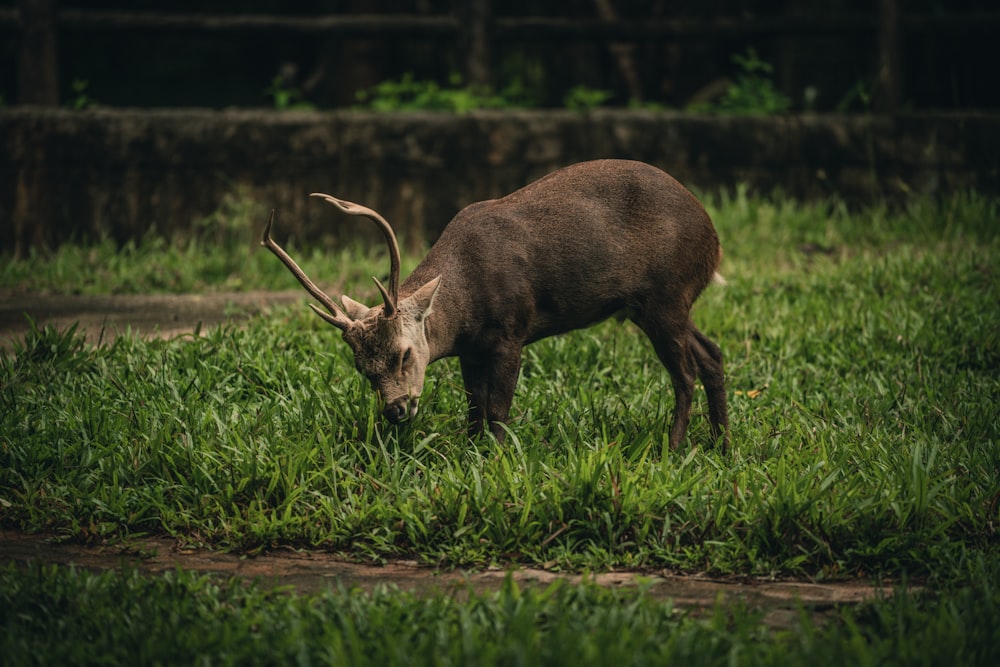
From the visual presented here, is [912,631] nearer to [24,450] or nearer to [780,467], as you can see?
[780,467]

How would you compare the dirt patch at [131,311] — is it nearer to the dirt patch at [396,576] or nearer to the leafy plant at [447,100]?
the dirt patch at [396,576]

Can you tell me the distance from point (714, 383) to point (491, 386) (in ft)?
3.06

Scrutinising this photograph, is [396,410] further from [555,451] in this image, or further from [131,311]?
[131,311]

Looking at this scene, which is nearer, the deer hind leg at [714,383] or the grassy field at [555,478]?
the grassy field at [555,478]

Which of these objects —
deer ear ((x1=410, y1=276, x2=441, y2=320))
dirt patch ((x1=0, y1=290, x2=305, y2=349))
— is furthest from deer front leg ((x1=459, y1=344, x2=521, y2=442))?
dirt patch ((x1=0, y1=290, x2=305, y2=349))

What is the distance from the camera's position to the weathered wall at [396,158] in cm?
770

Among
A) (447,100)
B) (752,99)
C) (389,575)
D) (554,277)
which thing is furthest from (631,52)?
(389,575)

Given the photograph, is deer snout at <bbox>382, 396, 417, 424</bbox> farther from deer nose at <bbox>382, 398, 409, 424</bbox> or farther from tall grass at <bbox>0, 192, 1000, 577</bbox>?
tall grass at <bbox>0, 192, 1000, 577</bbox>

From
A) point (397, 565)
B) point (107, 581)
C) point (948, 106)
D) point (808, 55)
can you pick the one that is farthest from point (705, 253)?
point (948, 106)

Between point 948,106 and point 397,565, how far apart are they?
8.81m

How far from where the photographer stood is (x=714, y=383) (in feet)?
15.7

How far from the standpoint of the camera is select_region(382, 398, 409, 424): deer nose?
4.10m

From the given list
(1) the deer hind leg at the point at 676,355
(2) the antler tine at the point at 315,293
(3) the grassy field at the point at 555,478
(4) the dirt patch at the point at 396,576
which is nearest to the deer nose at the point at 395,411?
(3) the grassy field at the point at 555,478

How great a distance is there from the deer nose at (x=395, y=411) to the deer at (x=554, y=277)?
0.04 meters
